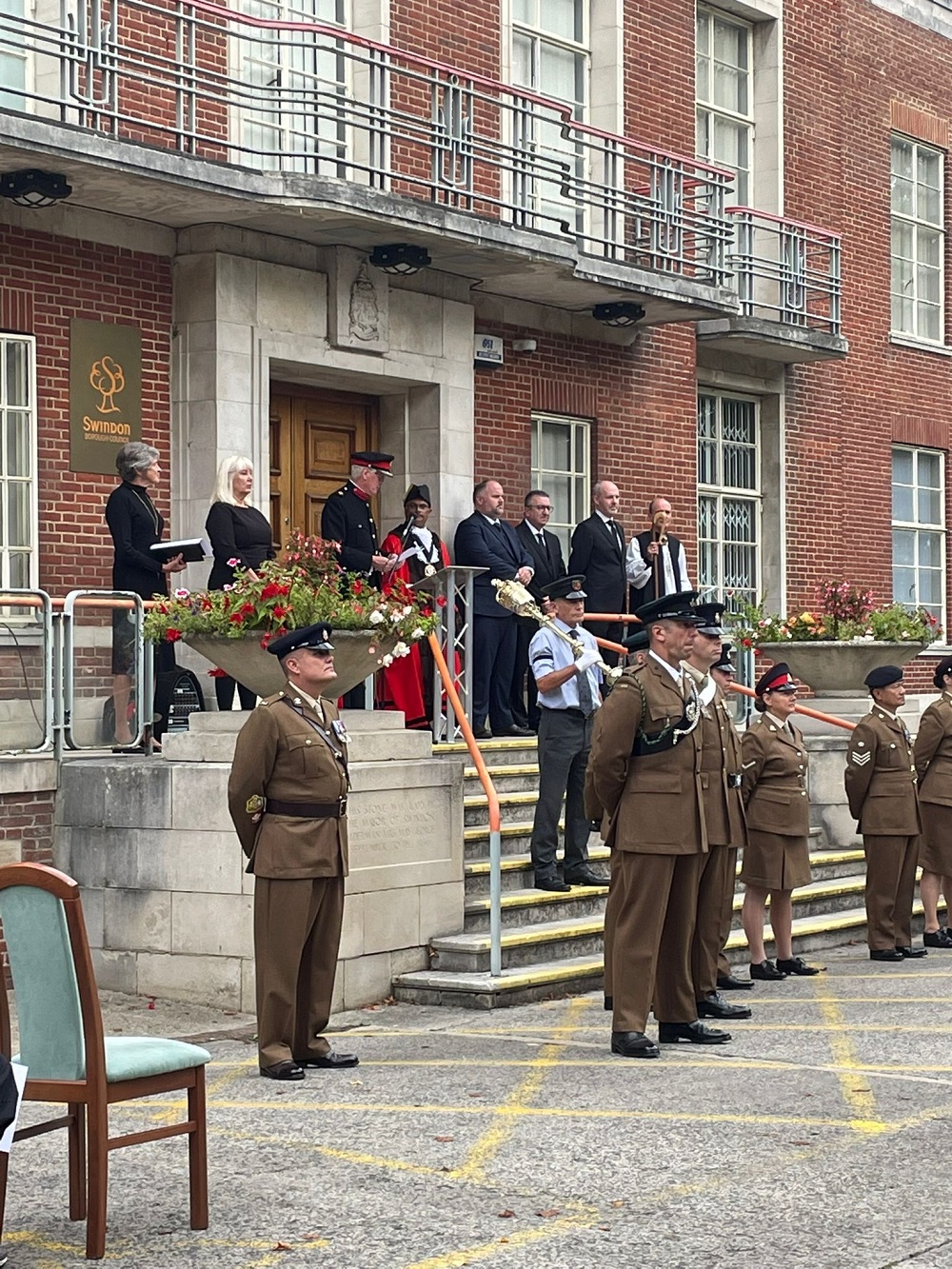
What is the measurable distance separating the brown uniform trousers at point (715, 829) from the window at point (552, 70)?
24.7 ft

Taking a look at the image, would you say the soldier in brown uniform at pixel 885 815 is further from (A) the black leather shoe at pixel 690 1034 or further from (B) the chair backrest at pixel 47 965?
(B) the chair backrest at pixel 47 965

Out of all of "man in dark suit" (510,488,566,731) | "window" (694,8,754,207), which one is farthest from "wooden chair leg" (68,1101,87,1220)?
"window" (694,8,754,207)

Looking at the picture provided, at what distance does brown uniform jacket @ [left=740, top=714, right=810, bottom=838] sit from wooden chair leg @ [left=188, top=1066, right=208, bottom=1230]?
5.69 meters

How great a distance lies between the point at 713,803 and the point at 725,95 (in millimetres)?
11522

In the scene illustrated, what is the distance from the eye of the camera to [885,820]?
476 inches

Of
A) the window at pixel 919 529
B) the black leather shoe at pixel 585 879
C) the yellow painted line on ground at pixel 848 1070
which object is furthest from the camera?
the window at pixel 919 529

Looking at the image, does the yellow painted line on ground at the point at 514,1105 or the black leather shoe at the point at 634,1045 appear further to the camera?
the black leather shoe at the point at 634,1045

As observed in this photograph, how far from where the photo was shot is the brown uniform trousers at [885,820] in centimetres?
1205

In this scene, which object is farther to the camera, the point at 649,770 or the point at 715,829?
the point at 715,829

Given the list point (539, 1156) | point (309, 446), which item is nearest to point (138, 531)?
point (309, 446)

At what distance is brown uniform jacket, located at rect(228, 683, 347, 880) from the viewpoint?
8.32 m

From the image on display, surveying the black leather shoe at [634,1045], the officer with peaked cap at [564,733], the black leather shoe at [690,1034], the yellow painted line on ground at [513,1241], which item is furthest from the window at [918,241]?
the yellow painted line on ground at [513,1241]

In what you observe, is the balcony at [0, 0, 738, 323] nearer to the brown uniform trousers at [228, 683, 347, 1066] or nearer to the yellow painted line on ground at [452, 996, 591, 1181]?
the brown uniform trousers at [228, 683, 347, 1066]

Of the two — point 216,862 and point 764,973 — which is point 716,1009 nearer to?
point 764,973
